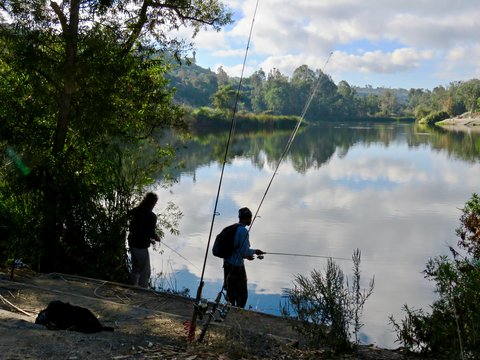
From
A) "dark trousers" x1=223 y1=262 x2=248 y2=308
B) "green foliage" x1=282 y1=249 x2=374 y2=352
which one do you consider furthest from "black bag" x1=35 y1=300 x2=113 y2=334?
"dark trousers" x1=223 y1=262 x2=248 y2=308

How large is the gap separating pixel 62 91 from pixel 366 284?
6.54 metres

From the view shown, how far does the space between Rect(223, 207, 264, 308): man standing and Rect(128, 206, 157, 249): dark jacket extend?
1.45 metres

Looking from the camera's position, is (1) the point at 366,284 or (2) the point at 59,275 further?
(1) the point at 366,284

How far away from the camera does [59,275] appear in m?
7.76

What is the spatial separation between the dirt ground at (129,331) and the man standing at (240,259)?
1.29 ft

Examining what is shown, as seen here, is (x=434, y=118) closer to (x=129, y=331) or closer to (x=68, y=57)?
(x=68, y=57)

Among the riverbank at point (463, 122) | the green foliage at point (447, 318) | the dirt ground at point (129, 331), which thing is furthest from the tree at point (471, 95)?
the green foliage at point (447, 318)

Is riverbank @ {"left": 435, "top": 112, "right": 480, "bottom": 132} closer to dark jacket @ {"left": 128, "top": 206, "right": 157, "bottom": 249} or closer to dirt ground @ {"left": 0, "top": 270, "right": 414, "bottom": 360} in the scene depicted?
dark jacket @ {"left": 128, "top": 206, "right": 157, "bottom": 249}

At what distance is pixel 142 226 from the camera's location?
7539mm

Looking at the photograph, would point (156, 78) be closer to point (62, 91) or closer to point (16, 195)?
point (62, 91)

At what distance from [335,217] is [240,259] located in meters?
11.6

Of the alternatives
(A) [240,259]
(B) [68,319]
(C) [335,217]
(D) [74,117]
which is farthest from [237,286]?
(C) [335,217]

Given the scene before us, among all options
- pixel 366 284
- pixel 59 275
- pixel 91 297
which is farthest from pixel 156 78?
pixel 366 284

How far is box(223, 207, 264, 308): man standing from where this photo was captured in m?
6.38
